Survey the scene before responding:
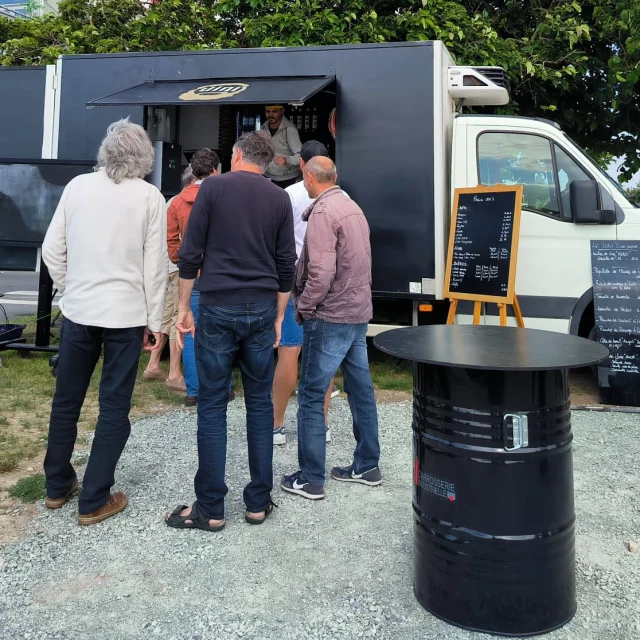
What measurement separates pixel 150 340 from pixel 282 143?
4.07 meters

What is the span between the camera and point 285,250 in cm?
343

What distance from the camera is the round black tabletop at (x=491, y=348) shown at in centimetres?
239

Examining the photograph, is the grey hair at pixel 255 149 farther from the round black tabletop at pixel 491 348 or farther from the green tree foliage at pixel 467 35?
the green tree foliage at pixel 467 35

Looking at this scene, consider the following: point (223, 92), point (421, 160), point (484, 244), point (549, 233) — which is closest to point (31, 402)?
point (223, 92)

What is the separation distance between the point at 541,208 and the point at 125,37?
28.2 ft

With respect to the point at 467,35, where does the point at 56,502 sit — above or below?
below

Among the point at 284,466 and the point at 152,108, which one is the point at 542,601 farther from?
the point at 152,108

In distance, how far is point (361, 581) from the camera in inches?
114

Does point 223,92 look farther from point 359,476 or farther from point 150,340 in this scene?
point 359,476

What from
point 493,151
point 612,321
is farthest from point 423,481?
point 493,151

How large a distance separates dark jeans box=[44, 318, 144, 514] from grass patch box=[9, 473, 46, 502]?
15.1 inches

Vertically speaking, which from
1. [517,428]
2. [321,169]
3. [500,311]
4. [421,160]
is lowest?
[517,428]

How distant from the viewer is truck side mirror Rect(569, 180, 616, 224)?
5621mm

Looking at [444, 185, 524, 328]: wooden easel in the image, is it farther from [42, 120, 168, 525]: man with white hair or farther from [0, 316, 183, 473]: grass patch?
[42, 120, 168, 525]: man with white hair
